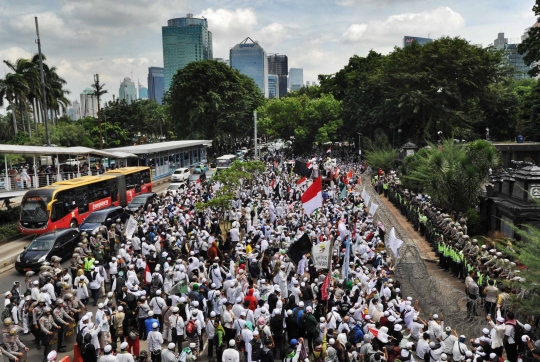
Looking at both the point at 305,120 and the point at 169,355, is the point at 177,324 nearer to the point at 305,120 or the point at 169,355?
the point at 169,355

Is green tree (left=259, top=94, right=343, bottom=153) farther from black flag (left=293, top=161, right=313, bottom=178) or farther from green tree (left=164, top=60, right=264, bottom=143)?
black flag (left=293, top=161, right=313, bottom=178)

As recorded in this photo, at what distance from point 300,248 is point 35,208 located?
12153mm

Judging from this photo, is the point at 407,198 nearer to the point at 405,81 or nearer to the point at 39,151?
the point at 39,151

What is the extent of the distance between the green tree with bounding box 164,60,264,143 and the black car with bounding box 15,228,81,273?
1412 inches

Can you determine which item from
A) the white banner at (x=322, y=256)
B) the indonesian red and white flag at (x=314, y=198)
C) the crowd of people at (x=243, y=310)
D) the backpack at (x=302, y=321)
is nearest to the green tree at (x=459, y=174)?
the crowd of people at (x=243, y=310)

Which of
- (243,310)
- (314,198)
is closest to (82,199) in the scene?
(314,198)

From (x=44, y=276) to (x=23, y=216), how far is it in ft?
28.2

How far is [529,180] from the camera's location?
15.4 meters

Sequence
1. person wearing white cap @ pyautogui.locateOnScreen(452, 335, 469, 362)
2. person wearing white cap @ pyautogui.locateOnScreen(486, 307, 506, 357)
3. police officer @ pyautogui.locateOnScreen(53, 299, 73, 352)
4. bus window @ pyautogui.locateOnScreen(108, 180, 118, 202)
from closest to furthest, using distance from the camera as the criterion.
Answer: person wearing white cap @ pyautogui.locateOnScreen(452, 335, 469, 362)
person wearing white cap @ pyautogui.locateOnScreen(486, 307, 506, 357)
police officer @ pyautogui.locateOnScreen(53, 299, 73, 352)
bus window @ pyautogui.locateOnScreen(108, 180, 118, 202)

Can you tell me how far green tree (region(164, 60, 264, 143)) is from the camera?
2090 inches

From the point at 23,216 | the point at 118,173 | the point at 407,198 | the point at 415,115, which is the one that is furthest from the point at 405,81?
the point at 23,216

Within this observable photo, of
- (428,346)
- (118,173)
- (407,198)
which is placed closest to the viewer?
(428,346)

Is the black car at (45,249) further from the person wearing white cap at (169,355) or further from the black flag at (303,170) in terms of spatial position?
the black flag at (303,170)

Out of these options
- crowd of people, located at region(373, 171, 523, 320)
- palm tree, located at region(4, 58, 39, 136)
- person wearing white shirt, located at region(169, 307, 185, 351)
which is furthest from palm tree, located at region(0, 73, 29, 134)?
person wearing white shirt, located at region(169, 307, 185, 351)
